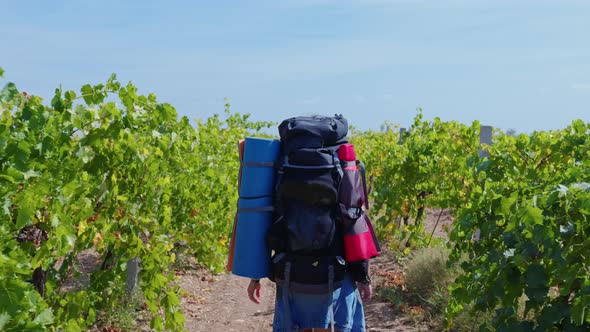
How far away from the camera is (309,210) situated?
129 inches

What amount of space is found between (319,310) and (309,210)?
50cm

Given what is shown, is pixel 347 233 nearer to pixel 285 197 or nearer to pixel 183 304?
pixel 285 197

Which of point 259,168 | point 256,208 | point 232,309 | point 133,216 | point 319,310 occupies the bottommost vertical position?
point 232,309

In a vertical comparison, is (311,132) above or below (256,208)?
above

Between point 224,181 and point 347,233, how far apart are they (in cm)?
471

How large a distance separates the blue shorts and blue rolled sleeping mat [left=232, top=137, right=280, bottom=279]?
0.20 m

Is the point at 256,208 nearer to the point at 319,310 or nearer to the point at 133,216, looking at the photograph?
the point at 319,310

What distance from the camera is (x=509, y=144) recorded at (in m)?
7.34

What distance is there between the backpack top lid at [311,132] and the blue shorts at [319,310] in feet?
2.25

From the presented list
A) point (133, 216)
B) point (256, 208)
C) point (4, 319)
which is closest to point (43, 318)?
point (4, 319)

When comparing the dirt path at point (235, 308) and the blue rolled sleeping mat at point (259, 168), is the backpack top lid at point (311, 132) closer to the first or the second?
the blue rolled sleeping mat at point (259, 168)

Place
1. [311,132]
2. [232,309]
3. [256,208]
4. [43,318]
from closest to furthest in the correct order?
1. [43,318]
2. [311,132]
3. [256,208]
4. [232,309]

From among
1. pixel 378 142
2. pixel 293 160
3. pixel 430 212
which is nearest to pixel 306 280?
pixel 293 160

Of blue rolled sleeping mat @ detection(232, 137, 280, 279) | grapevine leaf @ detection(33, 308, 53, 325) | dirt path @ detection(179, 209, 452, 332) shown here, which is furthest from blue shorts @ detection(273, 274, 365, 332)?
dirt path @ detection(179, 209, 452, 332)
